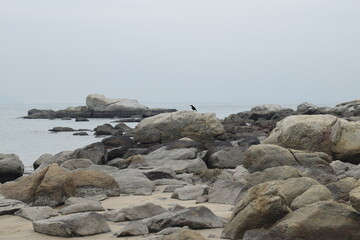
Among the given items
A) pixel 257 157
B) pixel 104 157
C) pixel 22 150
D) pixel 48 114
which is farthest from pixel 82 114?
pixel 257 157

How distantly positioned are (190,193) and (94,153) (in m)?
6.82

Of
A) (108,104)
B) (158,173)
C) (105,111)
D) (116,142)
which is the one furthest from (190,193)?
(108,104)

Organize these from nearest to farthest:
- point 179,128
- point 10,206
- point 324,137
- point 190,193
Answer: point 10,206 → point 190,193 → point 324,137 → point 179,128

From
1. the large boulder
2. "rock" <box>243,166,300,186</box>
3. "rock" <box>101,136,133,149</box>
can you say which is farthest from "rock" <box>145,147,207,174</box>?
"rock" <box>101,136,133,149</box>

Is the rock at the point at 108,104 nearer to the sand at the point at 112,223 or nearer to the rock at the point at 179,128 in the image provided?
the rock at the point at 179,128

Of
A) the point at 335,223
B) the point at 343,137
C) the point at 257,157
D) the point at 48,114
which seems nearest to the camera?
the point at 335,223

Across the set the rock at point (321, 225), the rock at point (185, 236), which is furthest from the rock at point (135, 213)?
the rock at point (321, 225)

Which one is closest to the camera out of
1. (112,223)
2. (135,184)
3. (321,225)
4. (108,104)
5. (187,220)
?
(321,225)

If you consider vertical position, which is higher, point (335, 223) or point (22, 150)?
point (335, 223)

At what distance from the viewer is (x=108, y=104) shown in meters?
71.6

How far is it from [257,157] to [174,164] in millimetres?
2517

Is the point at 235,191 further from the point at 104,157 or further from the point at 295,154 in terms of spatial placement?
the point at 104,157

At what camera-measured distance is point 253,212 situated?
5.68 m

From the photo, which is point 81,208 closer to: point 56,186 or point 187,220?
point 56,186
